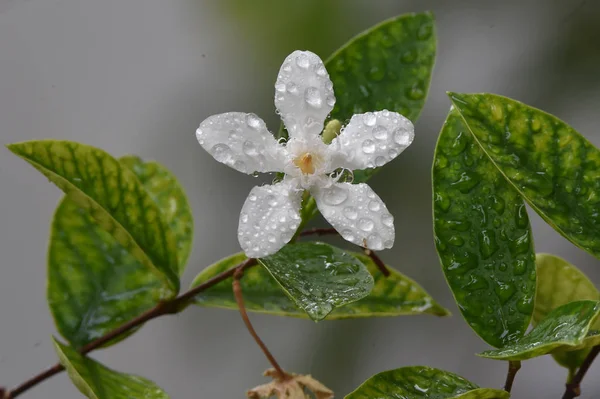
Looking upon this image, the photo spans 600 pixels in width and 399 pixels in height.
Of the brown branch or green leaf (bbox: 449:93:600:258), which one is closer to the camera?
green leaf (bbox: 449:93:600:258)

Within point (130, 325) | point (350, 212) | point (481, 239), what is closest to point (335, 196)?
point (350, 212)

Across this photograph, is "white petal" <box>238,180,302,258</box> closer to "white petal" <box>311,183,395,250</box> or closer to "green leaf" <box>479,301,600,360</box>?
"white petal" <box>311,183,395,250</box>

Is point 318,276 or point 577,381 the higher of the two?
point 318,276

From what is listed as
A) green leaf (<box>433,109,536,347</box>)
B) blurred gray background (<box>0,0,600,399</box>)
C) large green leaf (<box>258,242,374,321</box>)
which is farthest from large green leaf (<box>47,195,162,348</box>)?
blurred gray background (<box>0,0,600,399</box>)

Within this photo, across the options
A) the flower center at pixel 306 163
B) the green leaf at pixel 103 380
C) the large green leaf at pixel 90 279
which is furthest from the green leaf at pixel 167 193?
the flower center at pixel 306 163

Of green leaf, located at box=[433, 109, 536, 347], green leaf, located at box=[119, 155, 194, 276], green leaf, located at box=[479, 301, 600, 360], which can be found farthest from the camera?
green leaf, located at box=[119, 155, 194, 276]

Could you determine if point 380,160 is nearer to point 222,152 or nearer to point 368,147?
point 368,147

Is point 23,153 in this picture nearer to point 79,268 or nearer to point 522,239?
point 79,268
